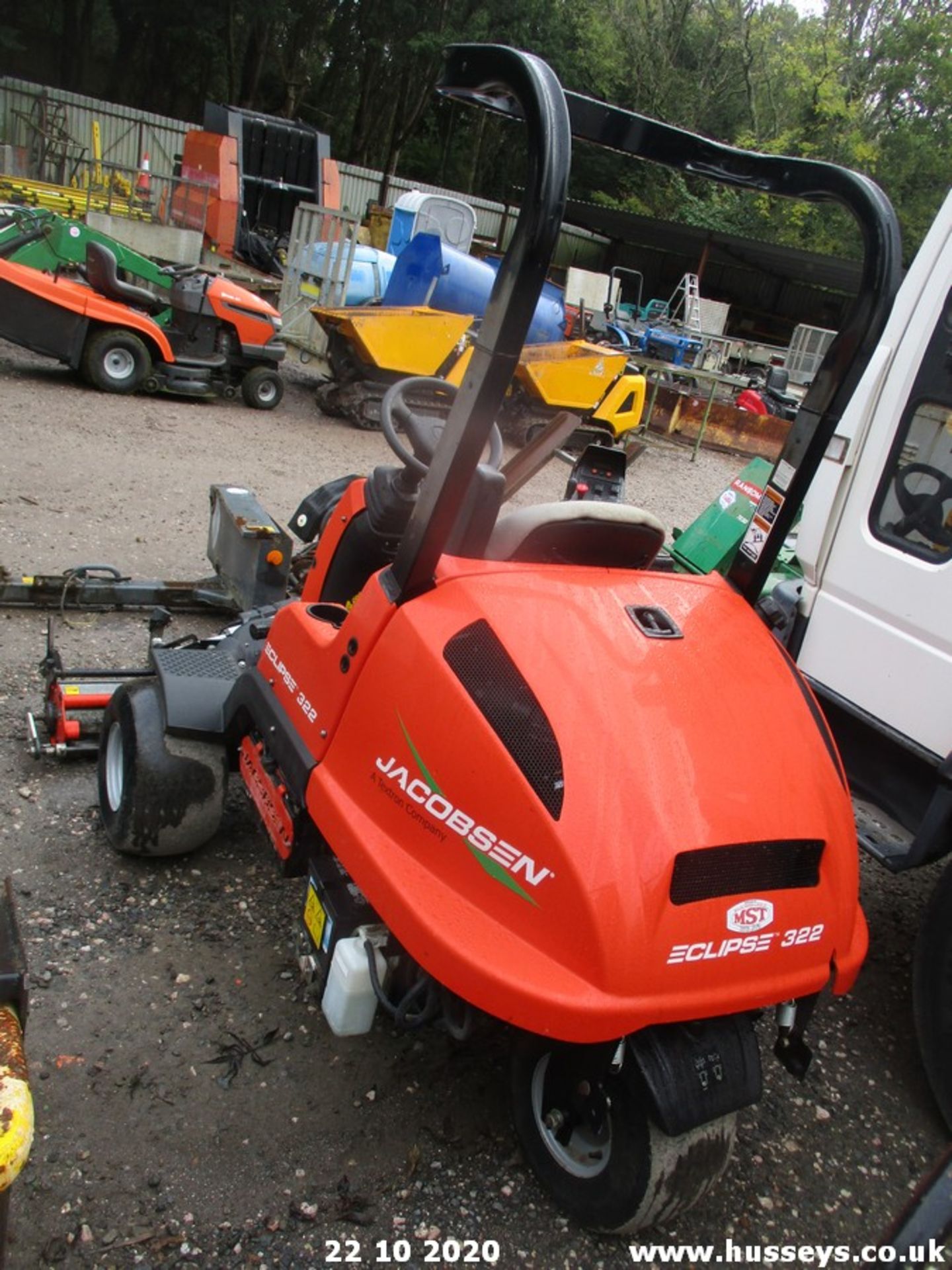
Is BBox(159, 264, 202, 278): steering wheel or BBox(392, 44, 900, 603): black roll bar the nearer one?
BBox(392, 44, 900, 603): black roll bar

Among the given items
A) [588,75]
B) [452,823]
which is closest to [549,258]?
[452,823]

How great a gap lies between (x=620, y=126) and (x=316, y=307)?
7.72 m

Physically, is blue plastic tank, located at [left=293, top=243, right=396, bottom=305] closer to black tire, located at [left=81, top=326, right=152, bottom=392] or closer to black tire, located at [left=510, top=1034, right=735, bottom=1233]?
black tire, located at [left=81, top=326, right=152, bottom=392]

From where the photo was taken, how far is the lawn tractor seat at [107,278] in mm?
8008

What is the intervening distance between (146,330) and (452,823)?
24.9 feet

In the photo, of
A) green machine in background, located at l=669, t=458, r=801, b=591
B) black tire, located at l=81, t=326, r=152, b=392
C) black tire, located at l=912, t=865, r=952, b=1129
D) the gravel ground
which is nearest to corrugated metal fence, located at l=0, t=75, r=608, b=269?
black tire, located at l=81, t=326, r=152, b=392

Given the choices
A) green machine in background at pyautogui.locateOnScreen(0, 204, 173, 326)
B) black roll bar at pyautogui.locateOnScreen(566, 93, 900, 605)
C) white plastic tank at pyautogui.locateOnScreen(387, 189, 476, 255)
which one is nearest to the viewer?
black roll bar at pyautogui.locateOnScreen(566, 93, 900, 605)

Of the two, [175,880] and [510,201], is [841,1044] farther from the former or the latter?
[510,201]

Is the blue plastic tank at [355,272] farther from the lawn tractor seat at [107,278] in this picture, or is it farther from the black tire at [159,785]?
the black tire at [159,785]

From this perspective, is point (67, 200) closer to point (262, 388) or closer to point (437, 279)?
point (262, 388)

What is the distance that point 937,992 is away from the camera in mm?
2639

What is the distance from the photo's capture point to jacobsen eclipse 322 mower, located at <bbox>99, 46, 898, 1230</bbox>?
172cm

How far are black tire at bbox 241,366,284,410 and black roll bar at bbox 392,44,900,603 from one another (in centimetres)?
748

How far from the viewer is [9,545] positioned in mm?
5133
